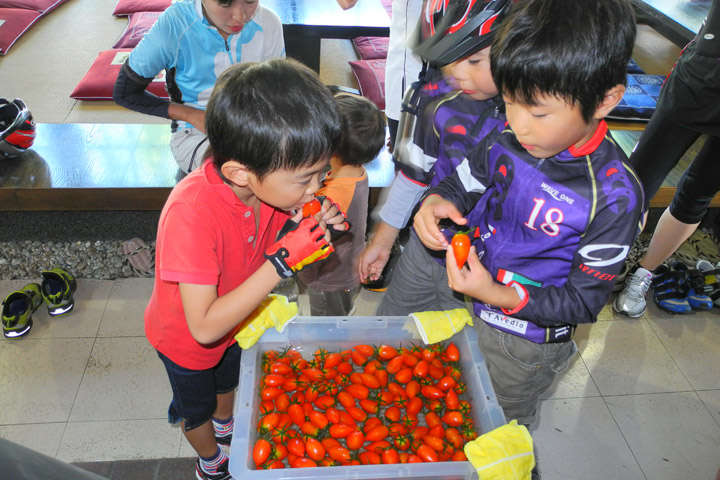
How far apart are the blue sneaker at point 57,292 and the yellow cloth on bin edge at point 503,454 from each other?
1593 mm

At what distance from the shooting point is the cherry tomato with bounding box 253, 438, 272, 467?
3.49ft

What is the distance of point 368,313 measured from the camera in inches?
82.2

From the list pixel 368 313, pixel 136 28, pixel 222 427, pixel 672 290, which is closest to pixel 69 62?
pixel 136 28

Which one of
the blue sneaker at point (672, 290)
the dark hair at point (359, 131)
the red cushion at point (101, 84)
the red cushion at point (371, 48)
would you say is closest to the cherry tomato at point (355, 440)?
the dark hair at point (359, 131)

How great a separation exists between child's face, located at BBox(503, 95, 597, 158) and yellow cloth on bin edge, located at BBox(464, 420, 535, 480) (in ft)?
1.78

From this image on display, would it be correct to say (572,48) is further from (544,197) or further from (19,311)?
(19,311)

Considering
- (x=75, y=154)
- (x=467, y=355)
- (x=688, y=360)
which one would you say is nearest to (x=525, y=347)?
(x=467, y=355)

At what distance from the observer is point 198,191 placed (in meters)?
0.97

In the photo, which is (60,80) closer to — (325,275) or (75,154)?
(75,154)

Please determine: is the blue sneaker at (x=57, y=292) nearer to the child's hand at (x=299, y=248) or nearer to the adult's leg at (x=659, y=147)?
the child's hand at (x=299, y=248)

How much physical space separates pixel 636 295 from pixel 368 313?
1063 mm

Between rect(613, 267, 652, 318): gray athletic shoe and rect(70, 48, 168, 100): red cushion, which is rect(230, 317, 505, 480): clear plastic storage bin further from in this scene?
rect(70, 48, 168, 100): red cushion

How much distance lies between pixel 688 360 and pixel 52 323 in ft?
7.74

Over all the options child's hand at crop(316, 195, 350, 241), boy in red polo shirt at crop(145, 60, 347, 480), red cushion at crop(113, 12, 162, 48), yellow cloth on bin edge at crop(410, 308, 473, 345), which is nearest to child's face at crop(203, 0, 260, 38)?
boy in red polo shirt at crop(145, 60, 347, 480)
